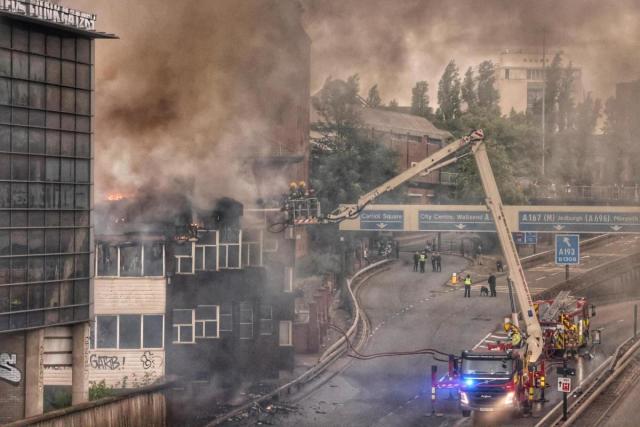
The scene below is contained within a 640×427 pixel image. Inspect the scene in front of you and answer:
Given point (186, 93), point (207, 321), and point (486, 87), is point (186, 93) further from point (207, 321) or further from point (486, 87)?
point (486, 87)

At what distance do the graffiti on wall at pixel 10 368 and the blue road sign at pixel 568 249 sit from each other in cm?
3499

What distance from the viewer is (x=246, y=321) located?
51.3m

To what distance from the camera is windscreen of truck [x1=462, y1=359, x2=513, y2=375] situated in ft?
134

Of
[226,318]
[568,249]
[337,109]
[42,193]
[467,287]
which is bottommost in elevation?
[226,318]

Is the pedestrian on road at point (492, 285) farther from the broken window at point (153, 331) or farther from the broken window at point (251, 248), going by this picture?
the broken window at point (153, 331)

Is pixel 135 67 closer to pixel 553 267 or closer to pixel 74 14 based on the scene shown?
pixel 74 14

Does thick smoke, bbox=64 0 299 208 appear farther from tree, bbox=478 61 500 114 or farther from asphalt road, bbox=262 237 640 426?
tree, bbox=478 61 500 114

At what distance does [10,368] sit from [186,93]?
16.1m

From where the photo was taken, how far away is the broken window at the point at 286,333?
51.2 m

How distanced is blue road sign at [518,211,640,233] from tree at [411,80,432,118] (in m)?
56.4

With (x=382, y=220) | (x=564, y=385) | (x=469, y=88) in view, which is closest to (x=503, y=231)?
(x=564, y=385)

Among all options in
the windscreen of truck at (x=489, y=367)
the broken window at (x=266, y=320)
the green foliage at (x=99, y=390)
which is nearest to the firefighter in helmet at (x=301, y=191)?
the broken window at (x=266, y=320)

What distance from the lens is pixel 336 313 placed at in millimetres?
65250

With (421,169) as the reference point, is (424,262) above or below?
below
